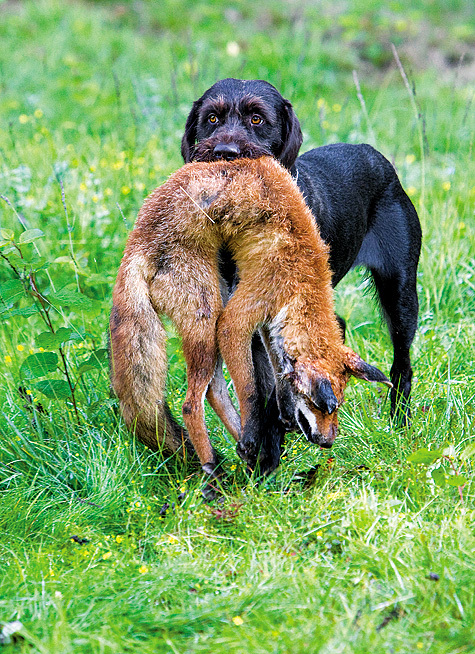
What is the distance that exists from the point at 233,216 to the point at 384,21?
9.57 meters

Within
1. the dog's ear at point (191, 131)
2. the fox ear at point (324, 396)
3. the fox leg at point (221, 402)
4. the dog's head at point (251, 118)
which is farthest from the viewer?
the dog's ear at point (191, 131)

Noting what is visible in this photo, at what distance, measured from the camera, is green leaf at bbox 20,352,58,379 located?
10.4 feet

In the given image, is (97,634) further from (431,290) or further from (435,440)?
(431,290)

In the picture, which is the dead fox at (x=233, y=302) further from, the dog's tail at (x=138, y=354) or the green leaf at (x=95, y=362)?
the green leaf at (x=95, y=362)

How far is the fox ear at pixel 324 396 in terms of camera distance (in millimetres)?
2457

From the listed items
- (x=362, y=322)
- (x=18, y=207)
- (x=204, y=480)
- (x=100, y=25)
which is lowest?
(x=362, y=322)

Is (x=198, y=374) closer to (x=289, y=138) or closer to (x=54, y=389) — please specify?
(x=54, y=389)

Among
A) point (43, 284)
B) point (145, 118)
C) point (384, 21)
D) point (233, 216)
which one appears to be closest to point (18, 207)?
point (43, 284)

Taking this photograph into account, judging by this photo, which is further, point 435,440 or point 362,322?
point 362,322

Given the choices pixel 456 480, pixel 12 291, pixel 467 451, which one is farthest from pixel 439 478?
pixel 12 291

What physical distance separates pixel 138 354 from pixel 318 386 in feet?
2.45

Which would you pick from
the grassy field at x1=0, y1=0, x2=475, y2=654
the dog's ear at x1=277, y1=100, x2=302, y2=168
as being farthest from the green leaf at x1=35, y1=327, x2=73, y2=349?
the dog's ear at x1=277, y1=100, x2=302, y2=168

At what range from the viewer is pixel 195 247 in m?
2.75

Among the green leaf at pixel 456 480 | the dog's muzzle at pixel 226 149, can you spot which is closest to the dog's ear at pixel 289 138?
the dog's muzzle at pixel 226 149
